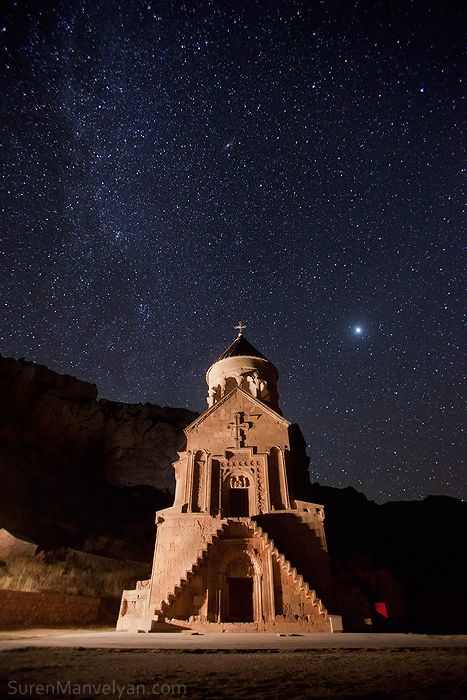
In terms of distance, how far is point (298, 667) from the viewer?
5.13 m

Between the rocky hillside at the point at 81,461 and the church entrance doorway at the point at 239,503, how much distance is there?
14811mm

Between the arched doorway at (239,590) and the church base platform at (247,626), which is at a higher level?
the arched doorway at (239,590)

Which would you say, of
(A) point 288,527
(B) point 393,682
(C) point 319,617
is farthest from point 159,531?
(B) point 393,682

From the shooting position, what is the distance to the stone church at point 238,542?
1558 centimetres

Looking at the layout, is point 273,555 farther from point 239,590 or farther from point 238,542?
point 239,590

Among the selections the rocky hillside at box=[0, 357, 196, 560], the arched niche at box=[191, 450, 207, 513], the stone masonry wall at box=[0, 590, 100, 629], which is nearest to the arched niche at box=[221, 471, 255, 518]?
the arched niche at box=[191, 450, 207, 513]

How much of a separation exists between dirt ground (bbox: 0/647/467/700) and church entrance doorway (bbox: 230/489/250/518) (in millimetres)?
14249

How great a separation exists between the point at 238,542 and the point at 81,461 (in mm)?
31470

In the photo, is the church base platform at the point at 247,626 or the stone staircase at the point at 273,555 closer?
the church base platform at the point at 247,626

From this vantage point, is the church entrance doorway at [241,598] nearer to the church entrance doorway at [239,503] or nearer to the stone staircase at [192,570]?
the stone staircase at [192,570]

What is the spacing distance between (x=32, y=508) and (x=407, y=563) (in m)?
34.9

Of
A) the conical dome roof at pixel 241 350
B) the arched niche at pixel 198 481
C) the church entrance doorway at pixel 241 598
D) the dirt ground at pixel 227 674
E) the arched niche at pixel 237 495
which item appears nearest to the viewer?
the dirt ground at pixel 227 674

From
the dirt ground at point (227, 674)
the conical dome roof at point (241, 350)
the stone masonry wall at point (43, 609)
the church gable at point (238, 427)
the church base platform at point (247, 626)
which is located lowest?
the dirt ground at point (227, 674)

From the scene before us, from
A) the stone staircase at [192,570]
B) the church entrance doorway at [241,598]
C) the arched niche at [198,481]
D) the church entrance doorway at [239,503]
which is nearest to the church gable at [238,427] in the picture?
the arched niche at [198,481]
